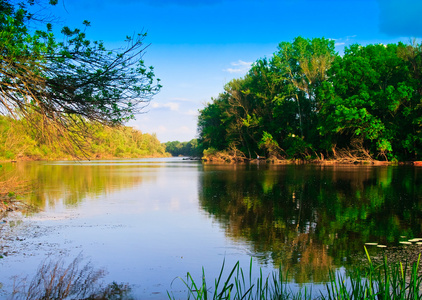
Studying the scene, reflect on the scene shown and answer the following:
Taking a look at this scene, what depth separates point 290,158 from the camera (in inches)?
2098

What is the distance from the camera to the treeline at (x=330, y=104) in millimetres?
40594

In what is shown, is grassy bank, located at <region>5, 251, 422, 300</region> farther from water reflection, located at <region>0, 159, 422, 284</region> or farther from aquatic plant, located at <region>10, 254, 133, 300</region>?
water reflection, located at <region>0, 159, 422, 284</region>

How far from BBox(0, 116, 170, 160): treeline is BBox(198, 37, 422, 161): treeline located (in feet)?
66.1

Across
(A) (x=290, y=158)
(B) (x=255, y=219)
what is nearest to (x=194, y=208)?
(B) (x=255, y=219)

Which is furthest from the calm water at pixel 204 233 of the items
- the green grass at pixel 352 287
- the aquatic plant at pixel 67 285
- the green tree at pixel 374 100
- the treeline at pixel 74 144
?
the green tree at pixel 374 100

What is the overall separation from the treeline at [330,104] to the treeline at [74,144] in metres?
20.1

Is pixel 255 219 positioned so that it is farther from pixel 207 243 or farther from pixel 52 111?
pixel 52 111

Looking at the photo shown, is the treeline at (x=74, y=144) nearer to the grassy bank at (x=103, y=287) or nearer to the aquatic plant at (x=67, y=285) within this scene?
the aquatic plant at (x=67, y=285)

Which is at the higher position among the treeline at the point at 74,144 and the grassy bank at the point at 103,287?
the treeline at the point at 74,144

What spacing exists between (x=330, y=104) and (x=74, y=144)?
3906cm

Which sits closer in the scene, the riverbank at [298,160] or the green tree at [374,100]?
the green tree at [374,100]

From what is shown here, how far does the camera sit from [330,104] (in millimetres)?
43219

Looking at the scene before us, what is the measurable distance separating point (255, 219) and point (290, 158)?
4343 cm

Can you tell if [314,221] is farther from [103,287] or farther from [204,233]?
[103,287]
